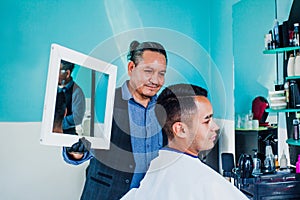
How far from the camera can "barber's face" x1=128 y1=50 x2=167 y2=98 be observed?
4.06 ft

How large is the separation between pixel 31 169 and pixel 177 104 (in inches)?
70.9

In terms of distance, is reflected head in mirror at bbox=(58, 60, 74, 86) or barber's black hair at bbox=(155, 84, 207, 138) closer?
barber's black hair at bbox=(155, 84, 207, 138)

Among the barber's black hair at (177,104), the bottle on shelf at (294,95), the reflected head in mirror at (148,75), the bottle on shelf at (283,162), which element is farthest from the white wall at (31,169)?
the barber's black hair at (177,104)

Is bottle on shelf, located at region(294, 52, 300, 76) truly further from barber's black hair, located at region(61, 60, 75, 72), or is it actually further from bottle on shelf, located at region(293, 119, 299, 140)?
barber's black hair, located at region(61, 60, 75, 72)

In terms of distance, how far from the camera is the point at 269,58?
97.9 inches

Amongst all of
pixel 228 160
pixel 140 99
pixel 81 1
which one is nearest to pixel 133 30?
pixel 81 1

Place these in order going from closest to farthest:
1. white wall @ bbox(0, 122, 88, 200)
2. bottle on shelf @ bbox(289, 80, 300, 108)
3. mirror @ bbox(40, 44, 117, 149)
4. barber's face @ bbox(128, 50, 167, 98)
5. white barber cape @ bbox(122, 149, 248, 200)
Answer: white barber cape @ bbox(122, 149, 248, 200) → barber's face @ bbox(128, 50, 167, 98) → mirror @ bbox(40, 44, 117, 149) → bottle on shelf @ bbox(289, 80, 300, 108) → white wall @ bbox(0, 122, 88, 200)

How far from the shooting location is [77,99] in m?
1.76

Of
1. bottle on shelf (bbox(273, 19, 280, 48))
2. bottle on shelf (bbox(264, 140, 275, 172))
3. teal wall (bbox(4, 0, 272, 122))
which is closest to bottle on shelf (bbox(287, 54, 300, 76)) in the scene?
bottle on shelf (bbox(273, 19, 280, 48))

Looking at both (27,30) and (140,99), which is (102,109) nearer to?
(140,99)

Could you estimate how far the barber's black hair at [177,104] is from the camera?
845mm

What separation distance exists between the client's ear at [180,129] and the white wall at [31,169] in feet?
5.65

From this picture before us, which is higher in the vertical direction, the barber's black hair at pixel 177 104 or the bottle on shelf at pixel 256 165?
the barber's black hair at pixel 177 104

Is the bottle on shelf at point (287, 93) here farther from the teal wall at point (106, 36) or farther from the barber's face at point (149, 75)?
the barber's face at point (149, 75)
